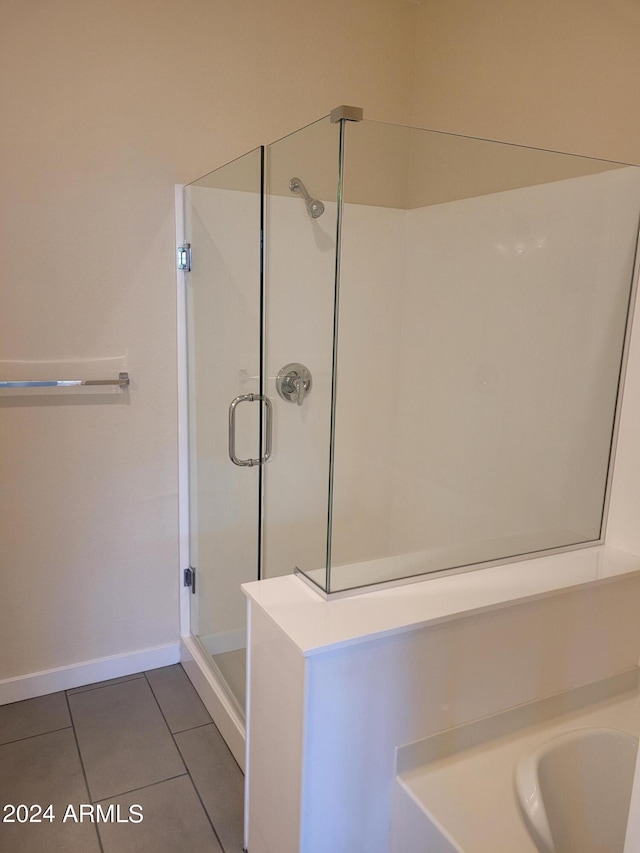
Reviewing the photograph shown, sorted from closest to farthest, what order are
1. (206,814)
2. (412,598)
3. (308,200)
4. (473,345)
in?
(412,598) → (308,200) → (206,814) → (473,345)

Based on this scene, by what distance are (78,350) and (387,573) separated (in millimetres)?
1316

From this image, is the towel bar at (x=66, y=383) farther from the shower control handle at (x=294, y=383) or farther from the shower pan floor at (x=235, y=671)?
the shower pan floor at (x=235, y=671)

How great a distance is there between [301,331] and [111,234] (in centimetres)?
89

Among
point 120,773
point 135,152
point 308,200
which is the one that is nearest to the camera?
point 308,200

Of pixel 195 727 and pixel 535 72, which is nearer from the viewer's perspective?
pixel 535 72

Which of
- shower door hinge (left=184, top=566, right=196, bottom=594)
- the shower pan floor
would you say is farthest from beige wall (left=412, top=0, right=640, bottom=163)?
shower door hinge (left=184, top=566, right=196, bottom=594)

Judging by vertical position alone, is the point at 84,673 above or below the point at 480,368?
below

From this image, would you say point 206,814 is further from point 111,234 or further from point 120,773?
point 111,234

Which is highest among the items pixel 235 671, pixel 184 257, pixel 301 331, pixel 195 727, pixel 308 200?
pixel 308 200

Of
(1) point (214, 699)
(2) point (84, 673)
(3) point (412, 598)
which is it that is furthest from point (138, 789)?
(3) point (412, 598)

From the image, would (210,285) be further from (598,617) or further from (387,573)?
(598,617)

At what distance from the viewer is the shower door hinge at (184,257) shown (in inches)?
88.0

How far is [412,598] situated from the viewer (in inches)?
56.5

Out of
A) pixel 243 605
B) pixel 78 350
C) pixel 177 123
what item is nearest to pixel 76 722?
pixel 243 605
